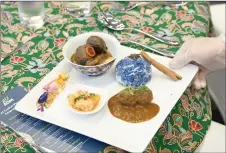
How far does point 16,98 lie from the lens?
2.54 ft

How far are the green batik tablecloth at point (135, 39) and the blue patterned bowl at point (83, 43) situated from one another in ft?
0.23

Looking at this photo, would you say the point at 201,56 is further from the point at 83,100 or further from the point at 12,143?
the point at 12,143

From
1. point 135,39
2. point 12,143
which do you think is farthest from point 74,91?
point 135,39

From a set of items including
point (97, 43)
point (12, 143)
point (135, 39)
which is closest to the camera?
Answer: point (12, 143)

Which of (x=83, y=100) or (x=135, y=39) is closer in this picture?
(x=83, y=100)

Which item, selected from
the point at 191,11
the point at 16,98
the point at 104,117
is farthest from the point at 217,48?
the point at 16,98

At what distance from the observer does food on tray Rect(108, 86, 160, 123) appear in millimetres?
701

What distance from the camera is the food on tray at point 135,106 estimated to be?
701 millimetres

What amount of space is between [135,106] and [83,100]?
101mm

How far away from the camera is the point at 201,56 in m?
0.85

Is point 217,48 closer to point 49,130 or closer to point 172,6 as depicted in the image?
point 172,6

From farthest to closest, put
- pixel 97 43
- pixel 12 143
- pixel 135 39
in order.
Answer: pixel 135 39, pixel 97 43, pixel 12 143

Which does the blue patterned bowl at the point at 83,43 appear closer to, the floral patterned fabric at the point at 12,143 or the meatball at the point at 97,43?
A: the meatball at the point at 97,43

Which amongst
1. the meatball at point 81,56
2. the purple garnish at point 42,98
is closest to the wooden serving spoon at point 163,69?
the meatball at point 81,56
